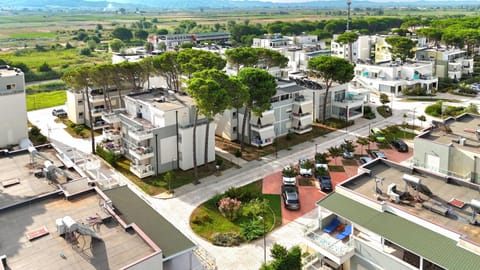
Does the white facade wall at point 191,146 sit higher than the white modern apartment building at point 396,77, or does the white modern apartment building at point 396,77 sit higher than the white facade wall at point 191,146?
the white modern apartment building at point 396,77

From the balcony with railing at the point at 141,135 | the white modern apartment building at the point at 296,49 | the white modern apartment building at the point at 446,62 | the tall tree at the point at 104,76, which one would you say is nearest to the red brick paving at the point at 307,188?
the balcony with railing at the point at 141,135

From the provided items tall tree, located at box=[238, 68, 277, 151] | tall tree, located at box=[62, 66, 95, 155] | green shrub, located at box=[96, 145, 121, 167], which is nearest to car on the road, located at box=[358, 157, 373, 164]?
tall tree, located at box=[238, 68, 277, 151]

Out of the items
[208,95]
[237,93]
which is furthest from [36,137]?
[237,93]

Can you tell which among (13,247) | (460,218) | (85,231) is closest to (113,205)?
(85,231)

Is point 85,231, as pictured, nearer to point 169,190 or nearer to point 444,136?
point 169,190

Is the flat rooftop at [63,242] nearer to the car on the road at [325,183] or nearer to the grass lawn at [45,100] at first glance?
the car on the road at [325,183]

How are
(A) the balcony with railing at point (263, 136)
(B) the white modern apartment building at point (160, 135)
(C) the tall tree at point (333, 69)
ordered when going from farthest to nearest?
(C) the tall tree at point (333, 69), (A) the balcony with railing at point (263, 136), (B) the white modern apartment building at point (160, 135)

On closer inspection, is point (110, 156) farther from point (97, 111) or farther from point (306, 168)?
point (306, 168)
